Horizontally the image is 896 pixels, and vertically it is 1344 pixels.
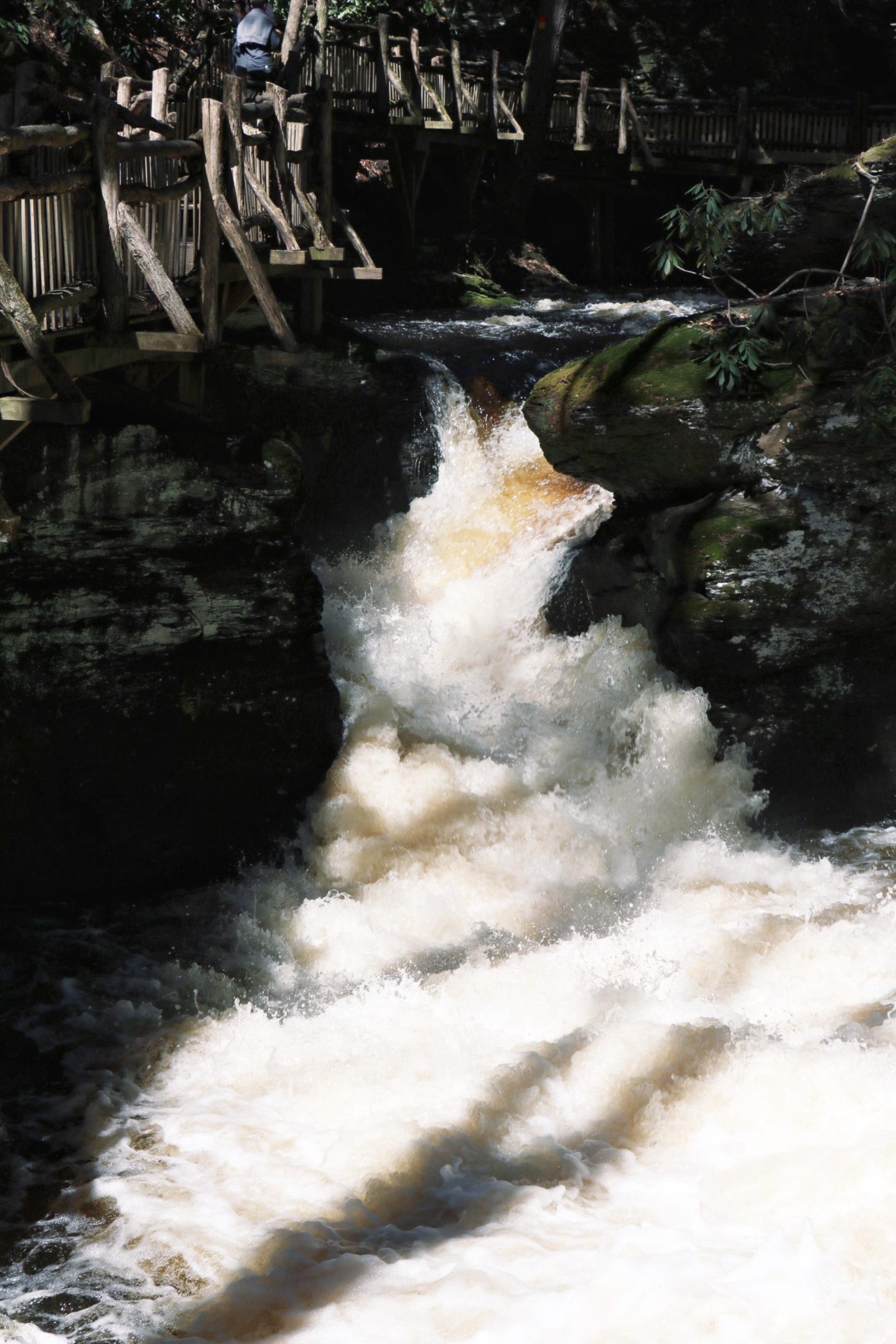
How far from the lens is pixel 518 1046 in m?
6.27

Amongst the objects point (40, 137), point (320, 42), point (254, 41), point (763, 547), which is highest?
point (320, 42)

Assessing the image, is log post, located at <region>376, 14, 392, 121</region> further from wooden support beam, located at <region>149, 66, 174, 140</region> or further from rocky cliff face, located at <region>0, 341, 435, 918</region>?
rocky cliff face, located at <region>0, 341, 435, 918</region>

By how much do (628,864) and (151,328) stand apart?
15.5ft

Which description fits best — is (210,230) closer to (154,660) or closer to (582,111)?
(154,660)

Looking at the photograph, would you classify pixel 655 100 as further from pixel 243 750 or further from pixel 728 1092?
pixel 728 1092

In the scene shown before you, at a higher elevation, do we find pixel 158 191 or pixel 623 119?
pixel 623 119

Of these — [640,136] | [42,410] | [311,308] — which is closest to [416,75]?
[640,136]

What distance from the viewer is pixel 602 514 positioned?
9.86 meters

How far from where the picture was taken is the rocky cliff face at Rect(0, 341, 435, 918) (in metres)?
7.77

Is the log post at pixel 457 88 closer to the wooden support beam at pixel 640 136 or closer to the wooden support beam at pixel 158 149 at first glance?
the wooden support beam at pixel 640 136

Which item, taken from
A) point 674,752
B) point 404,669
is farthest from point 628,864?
point 404,669

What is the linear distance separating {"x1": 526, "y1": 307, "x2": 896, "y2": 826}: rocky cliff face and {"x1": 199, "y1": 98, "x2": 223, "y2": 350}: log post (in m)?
2.58

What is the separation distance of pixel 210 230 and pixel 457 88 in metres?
11.3

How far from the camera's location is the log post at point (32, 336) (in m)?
5.52
